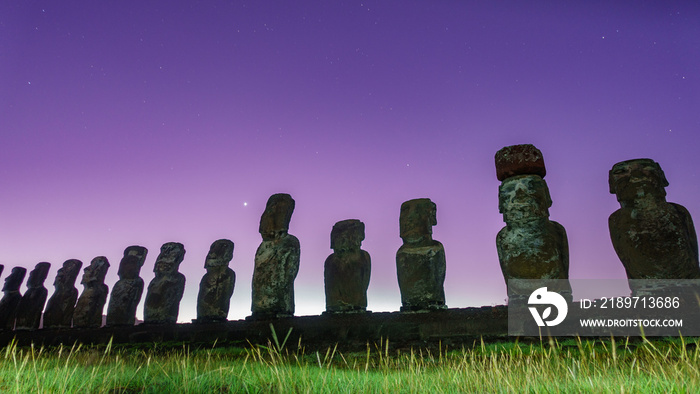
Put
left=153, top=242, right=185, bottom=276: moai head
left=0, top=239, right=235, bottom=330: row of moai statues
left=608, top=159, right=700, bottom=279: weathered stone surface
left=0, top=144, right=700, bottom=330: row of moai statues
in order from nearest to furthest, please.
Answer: left=608, top=159, right=700, bottom=279: weathered stone surface
left=0, top=144, right=700, bottom=330: row of moai statues
left=0, top=239, right=235, bottom=330: row of moai statues
left=153, top=242, right=185, bottom=276: moai head

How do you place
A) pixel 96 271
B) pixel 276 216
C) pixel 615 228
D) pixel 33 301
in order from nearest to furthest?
pixel 615 228 → pixel 276 216 → pixel 96 271 → pixel 33 301

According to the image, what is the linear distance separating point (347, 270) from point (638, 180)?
4.08 meters

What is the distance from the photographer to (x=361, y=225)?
304 inches

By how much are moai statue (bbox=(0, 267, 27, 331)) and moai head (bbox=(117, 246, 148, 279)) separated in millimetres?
3773

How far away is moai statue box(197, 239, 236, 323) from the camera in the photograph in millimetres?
8438

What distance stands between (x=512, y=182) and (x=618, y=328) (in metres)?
2.04

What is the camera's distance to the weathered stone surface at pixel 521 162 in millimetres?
5910

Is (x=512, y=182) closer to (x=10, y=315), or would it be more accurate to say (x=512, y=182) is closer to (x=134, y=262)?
(x=134, y=262)

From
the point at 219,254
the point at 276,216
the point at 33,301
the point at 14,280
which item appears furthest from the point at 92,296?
the point at 276,216

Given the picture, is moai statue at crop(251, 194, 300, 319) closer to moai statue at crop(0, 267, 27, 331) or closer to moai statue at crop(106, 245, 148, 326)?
moai statue at crop(106, 245, 148, 326)

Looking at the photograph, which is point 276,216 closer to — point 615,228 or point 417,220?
point 417,220

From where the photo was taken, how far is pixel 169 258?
9820 mm

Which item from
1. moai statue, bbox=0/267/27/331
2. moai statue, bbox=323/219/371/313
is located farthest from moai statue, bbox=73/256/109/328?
moai statue, bbox=323/219/371/313

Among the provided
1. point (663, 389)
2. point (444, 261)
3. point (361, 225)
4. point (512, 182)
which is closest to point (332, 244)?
point (361, 225)
